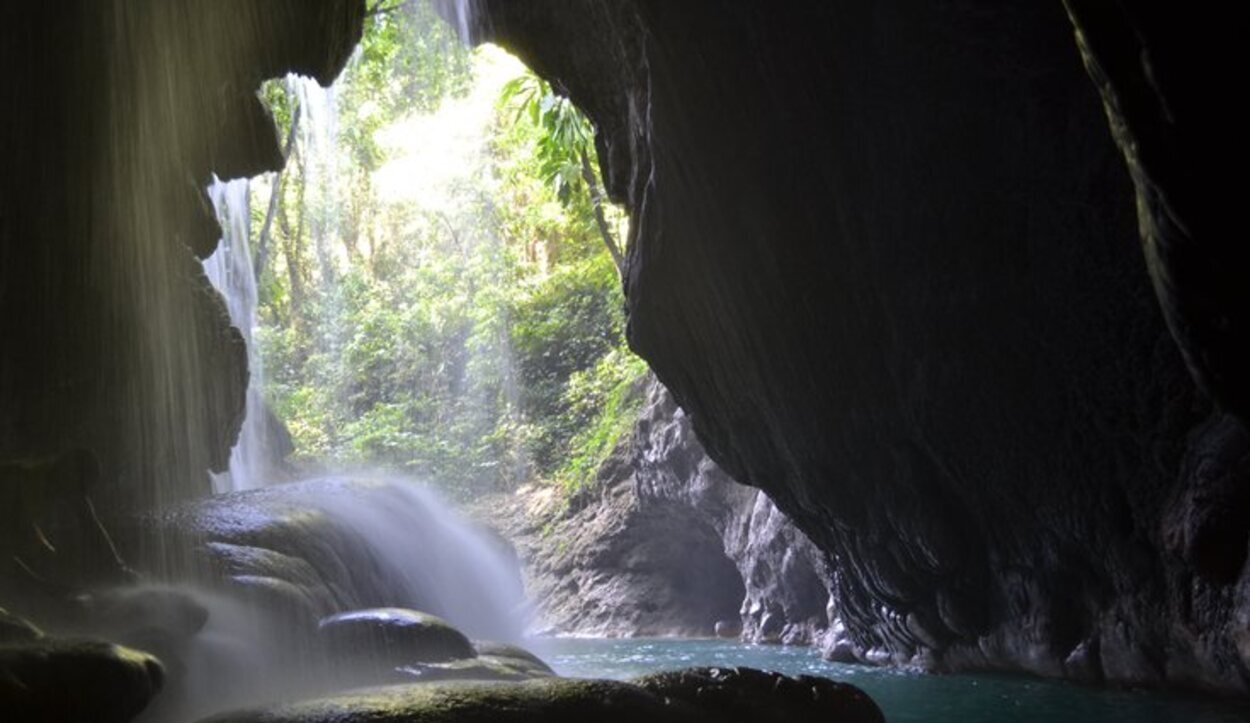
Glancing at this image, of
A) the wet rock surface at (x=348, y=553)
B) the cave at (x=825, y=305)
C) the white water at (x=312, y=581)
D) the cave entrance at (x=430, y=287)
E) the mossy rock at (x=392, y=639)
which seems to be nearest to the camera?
the cave at (x=825, y=305)

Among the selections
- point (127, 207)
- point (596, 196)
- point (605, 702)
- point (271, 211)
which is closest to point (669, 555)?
point (596, 196)

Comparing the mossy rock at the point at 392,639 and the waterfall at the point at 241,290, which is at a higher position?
the waterfall at the point at 241,290

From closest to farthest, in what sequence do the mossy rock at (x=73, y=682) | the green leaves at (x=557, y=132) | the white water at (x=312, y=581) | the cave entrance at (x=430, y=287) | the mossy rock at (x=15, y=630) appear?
the mossy rock at (x=73, y=682), the mossy rock at (x=15, y=630), the white water at (x=312, y=581), the green leaves at (x=557, y=132), the cave entrance at (x=430, y=287)

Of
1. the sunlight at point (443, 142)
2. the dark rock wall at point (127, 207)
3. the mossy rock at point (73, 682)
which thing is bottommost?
the mossy rock at point (73, 682)

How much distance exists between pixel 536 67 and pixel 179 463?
5953 millimetres

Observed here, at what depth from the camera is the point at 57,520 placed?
348 inches

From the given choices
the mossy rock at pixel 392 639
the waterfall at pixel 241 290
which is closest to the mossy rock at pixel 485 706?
the mossy rock at pixel 392 639

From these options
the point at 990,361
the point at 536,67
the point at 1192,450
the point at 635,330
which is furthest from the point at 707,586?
the point at 1192,450

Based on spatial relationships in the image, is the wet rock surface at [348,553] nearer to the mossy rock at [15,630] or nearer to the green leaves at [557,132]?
the mossy rock at [15,630]

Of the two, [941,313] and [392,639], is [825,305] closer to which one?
[941,313]

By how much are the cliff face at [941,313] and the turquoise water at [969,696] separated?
0.82 ft

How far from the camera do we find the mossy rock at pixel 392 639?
789 centimetres

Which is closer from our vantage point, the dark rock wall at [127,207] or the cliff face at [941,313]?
the cliff face at [941,313]

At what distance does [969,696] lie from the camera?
29.1 feet
